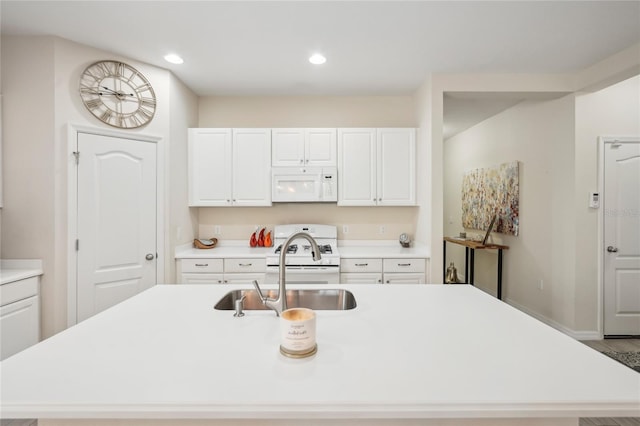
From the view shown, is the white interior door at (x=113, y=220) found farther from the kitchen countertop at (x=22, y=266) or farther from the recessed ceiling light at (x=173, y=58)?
the recessed ceiling light at (x=173, y=58)

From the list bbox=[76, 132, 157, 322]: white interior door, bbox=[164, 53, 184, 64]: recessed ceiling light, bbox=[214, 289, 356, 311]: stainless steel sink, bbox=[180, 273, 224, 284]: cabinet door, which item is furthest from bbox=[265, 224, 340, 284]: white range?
bbox=[164, 53, 184, 64]: recessed ceiling light

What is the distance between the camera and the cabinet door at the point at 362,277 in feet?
10.5

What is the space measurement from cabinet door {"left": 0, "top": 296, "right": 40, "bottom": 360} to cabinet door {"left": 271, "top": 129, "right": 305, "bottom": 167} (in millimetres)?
2398

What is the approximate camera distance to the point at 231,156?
351 centimetres

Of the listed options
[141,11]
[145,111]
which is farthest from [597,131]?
[145,111]

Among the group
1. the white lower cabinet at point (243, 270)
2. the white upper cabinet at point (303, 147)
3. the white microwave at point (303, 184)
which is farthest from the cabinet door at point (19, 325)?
the white upper cabinet at point (303, 147)

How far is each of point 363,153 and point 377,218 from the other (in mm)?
836

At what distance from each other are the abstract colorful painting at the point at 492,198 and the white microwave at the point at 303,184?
2389mm

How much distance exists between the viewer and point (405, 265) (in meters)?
3.20

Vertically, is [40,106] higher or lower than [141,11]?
lower

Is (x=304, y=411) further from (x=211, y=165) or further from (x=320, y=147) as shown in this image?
(x=211, y=165)

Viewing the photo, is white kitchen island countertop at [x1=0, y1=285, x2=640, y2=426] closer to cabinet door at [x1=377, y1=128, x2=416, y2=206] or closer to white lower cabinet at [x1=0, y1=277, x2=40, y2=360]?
white lower cabinet at [x1=0, y1=277, x2=40, y2=360]

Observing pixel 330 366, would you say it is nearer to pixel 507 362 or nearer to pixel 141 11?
pixel 507 362

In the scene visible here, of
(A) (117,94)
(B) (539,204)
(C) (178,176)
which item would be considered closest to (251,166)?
(C) (178,176)
